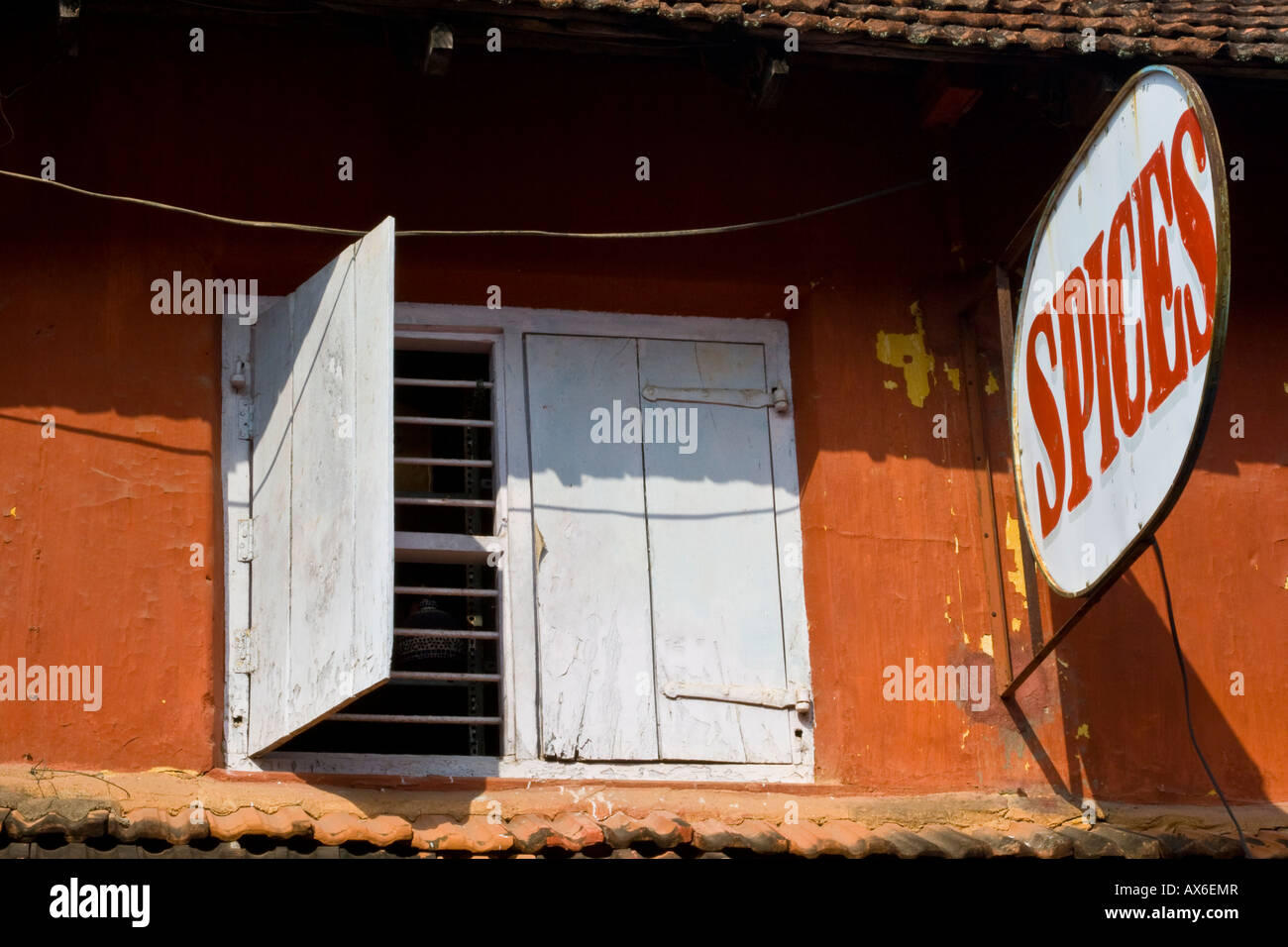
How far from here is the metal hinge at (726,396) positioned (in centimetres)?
706

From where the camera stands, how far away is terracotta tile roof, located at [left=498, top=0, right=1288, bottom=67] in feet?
21.2

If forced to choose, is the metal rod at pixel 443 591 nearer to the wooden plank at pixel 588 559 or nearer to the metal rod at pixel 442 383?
the wooden plank at pixel 588 559

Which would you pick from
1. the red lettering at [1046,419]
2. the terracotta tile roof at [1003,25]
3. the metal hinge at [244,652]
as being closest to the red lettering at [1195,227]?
the red lettering at [1046,419]

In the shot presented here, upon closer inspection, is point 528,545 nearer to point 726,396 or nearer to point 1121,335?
point 726,396

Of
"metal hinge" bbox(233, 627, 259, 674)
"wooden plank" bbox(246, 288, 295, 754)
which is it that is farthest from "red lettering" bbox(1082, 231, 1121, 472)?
"metal hinge" bbox(233, 627, 259, 674)

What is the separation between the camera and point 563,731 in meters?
6.50

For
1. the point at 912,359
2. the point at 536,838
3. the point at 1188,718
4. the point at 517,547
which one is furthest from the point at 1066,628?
the point at 517,547

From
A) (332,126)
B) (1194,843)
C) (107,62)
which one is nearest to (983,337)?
(1194,843)

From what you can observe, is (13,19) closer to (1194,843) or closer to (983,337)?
(983,337)

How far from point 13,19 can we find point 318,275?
149 cm

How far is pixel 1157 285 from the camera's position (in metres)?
5.63

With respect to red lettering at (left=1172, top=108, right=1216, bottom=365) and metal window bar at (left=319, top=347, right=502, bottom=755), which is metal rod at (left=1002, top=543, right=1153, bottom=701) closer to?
red lettering at (left=1172, top=108, right=1216, bottom=365)

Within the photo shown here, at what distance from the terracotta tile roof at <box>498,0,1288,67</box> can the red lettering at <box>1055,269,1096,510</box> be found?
101cm

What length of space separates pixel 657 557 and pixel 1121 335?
6.13 ft
